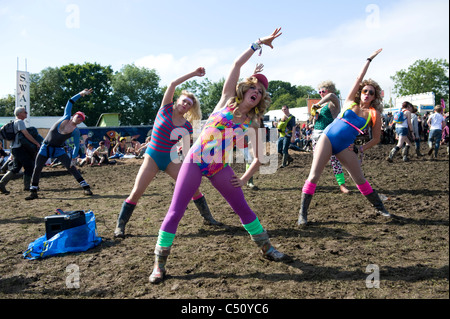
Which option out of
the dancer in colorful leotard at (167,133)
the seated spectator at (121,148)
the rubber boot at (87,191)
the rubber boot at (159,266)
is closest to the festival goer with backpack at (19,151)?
the rubber boot at (87,191)

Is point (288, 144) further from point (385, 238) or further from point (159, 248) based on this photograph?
point (159, 248)

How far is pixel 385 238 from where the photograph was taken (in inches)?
156

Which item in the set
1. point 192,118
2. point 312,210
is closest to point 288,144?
point 312,210

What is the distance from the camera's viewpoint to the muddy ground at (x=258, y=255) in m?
2.86

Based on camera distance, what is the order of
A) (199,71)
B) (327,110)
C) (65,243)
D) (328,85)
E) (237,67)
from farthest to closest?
(327,110) → (328,85) → (65,243) → (199,71) → (237,67)

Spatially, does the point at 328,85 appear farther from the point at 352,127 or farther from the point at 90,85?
the point at 90,85

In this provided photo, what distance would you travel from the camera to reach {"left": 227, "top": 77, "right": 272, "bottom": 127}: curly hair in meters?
3.04

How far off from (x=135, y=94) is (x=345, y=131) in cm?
5540

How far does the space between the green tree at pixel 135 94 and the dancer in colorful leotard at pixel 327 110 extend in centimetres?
5215

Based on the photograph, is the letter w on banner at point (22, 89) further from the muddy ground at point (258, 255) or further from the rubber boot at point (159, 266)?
the rubber boot at point (159, 266)

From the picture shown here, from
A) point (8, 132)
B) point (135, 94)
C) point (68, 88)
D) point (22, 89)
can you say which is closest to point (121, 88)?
point (135, 94)

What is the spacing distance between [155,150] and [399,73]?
6250 centimetres

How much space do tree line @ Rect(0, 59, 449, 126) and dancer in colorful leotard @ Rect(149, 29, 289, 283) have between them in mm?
50371

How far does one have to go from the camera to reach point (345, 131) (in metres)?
4.44
